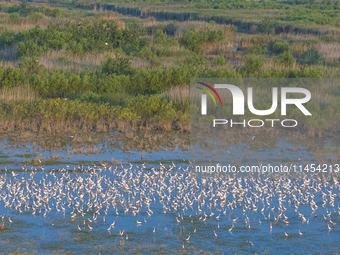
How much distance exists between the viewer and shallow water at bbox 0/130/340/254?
29.5 feet

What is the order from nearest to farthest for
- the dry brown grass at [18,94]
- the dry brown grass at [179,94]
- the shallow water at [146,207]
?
the shallow water at [146,207], the dry brown grass at [179,94], the dry brown grass at [18,94]

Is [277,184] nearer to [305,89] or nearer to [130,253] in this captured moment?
[130,253]

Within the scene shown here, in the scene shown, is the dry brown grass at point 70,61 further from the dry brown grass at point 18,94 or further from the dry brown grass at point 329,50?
the dry brown grass at point 329,50

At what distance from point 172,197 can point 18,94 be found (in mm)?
10128

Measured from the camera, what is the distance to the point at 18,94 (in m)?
19.3

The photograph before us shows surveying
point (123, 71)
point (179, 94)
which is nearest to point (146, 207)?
point (179, 94)

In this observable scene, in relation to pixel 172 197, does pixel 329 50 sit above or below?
above

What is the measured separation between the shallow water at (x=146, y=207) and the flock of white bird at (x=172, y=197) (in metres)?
0.02

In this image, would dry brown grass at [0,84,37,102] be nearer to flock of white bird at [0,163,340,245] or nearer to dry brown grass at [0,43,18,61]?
flock of white bird at [0,163,340,245]

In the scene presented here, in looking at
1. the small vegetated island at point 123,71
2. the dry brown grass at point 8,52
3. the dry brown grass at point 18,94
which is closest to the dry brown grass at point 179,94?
the small vegetated island at point 123,71

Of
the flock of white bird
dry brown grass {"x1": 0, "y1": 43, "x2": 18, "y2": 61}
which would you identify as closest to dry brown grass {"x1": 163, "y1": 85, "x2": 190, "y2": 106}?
the flock of white bird

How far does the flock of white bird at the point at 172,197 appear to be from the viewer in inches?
400

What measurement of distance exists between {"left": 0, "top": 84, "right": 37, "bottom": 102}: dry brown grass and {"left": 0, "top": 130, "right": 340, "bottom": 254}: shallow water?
4.62 meters

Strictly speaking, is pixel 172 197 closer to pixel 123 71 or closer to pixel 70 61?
pixel 123 71
